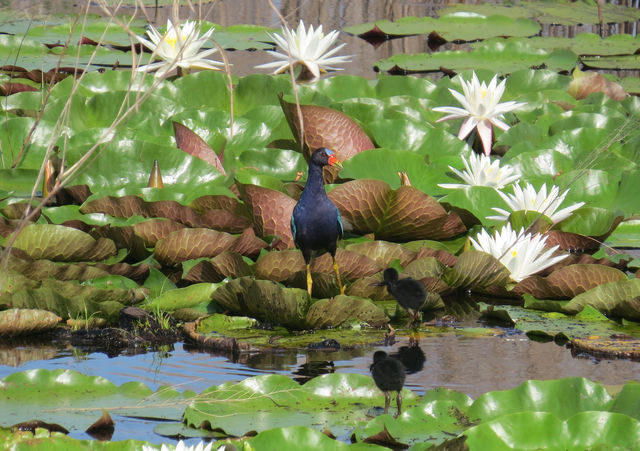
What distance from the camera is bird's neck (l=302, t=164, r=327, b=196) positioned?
399 centimetres

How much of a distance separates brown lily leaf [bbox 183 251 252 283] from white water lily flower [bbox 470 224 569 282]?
99cm

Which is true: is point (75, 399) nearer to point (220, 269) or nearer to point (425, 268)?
point (220, 269)

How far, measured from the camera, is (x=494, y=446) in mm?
2096

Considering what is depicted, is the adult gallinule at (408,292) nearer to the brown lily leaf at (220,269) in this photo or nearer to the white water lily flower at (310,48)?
the brown lily leaf at (220,269)

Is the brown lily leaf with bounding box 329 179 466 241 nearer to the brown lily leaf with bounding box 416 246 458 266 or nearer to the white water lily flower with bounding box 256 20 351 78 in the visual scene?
the brown lily leaf with bounding box 416 246 458 266

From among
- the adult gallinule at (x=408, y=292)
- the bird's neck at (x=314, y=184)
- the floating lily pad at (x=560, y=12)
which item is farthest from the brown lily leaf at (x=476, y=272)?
the floating lily pad at (x=560, y=12)

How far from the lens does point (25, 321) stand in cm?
339

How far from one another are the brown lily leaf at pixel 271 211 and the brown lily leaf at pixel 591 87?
11.1 ft

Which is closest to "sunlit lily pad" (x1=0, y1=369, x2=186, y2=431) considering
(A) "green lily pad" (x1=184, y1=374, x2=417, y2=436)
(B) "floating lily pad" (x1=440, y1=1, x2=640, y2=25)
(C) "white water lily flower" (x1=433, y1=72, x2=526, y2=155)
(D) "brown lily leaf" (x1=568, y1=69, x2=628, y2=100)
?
(A) "green lily pad" (x1=184, y1=374, x2=417, y2=436)

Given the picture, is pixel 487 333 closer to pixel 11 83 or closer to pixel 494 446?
pixel 494 446

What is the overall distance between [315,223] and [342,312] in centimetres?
47

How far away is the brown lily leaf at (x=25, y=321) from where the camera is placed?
3383 millimetres

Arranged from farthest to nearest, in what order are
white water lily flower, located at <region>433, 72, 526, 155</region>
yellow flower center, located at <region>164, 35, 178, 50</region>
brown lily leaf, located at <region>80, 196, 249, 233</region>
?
yellow flower center, located at <region>164, 35, 178, 50</region> < white water lily flower, located at <region>433, 72, 526, 155</region> < brown lily leaf, located at <region>80, 196, 249, 233</region>

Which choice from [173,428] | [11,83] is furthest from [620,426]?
[11,83]
